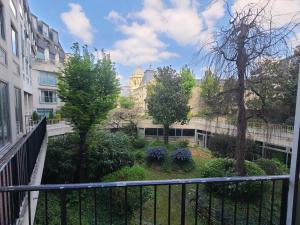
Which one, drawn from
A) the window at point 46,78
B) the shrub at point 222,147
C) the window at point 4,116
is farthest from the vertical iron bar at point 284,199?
the window at point 46,78

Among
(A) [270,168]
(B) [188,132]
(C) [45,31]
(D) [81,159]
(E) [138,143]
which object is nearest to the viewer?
(A) [270,168]

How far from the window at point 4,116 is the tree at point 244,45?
6041 mm

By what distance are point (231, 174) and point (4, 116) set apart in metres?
7.60

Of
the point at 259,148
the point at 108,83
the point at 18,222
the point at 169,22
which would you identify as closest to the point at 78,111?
the point at 108,83

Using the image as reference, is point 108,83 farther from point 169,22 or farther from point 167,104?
point 167,104

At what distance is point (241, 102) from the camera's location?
23.2 feet

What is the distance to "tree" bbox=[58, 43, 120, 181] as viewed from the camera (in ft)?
29.6

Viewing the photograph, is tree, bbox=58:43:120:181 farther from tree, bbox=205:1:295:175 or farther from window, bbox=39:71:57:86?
window, bbox=39:71:57:86

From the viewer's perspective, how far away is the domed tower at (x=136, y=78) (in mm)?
54312

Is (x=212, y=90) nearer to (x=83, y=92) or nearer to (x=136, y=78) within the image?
(x=83, y=92)

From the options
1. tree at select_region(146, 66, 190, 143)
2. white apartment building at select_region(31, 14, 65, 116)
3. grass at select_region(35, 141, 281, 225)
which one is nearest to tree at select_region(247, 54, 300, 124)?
grass at select_region(35, 141, 281, 225)

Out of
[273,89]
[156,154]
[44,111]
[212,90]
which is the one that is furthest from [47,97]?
[273,89]

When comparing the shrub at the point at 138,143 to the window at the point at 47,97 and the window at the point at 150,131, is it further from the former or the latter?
the window at the point at 47,97

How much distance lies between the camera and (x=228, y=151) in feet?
36.4
